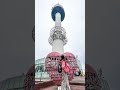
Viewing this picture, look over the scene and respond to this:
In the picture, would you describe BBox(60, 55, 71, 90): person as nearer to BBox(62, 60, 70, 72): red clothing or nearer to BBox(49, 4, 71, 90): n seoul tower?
BBox(62, 60, 70, 72): red clothing

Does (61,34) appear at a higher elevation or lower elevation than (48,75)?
higher

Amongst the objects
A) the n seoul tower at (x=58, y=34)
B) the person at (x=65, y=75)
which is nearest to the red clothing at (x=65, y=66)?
the person at (x=65, y=75)

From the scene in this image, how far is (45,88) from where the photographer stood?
4.08 m

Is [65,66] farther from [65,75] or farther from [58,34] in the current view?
[58,34]

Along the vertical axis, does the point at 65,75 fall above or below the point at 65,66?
below

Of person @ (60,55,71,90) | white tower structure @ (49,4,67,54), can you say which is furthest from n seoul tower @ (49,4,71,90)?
person @ (60,55,71,90)

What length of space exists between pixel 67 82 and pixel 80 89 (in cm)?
45

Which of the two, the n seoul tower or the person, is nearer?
the person

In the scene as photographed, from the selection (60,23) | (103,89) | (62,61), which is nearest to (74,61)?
(62,61)

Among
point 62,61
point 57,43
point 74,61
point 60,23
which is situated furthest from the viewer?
point 60,23

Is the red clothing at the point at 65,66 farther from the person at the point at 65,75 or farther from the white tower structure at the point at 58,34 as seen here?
the white tower structure at the point at 58,34

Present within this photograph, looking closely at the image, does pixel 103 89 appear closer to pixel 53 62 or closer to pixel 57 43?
pixel 57 43

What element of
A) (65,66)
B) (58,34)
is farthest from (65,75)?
(58,34)

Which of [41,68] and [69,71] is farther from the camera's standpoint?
[41,68]
